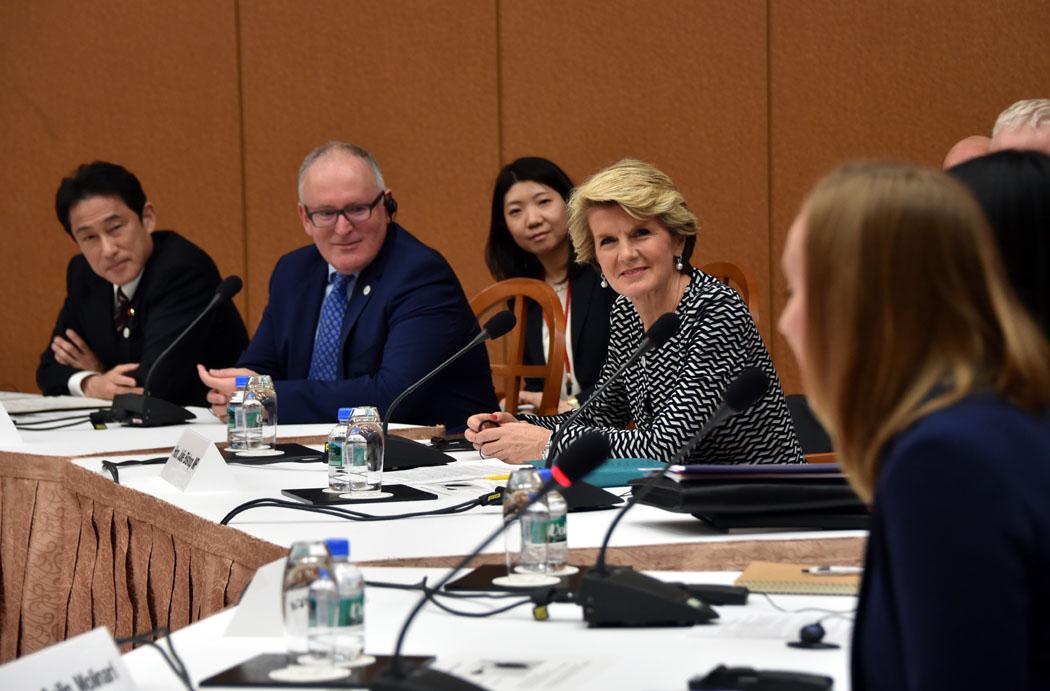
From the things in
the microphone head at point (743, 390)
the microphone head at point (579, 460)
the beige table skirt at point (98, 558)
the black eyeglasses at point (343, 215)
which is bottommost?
the beige table skirt at point (98, 558)

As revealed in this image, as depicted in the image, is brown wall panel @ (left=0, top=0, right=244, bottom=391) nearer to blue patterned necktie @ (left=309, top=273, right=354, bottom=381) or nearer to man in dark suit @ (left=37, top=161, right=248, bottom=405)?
man in dark suit @ (left=37, top=161, right=248, bottom=405)

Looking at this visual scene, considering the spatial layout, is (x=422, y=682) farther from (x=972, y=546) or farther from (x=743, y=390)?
(x=743, y=390)

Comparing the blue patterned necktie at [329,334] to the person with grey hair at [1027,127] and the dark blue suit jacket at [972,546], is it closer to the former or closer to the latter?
the person with grey hair at [1027,127]

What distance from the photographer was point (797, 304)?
985 mm

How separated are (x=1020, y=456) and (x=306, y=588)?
71 centimetres

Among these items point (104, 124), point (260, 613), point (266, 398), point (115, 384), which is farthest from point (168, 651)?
point (104, 124)

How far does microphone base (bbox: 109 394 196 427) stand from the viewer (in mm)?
3400

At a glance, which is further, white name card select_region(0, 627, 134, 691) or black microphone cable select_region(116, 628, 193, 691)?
black microphone cable select_region(116, 628, 193, 691)

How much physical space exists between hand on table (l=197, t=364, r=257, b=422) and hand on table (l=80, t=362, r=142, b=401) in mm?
726

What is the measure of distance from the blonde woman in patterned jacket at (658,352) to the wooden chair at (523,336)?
0.64m

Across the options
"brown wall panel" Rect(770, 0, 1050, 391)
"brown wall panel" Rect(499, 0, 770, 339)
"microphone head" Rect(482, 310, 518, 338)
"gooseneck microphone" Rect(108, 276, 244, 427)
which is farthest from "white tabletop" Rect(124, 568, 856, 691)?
"brown wall panel" Rect(499, 0, 770, 339)

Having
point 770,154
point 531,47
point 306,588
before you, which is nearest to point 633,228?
point 306,588

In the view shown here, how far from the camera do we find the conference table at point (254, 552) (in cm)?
136

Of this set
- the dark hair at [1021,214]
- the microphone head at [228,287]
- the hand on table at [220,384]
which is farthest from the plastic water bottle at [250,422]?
the dark hair at [1021,214]
